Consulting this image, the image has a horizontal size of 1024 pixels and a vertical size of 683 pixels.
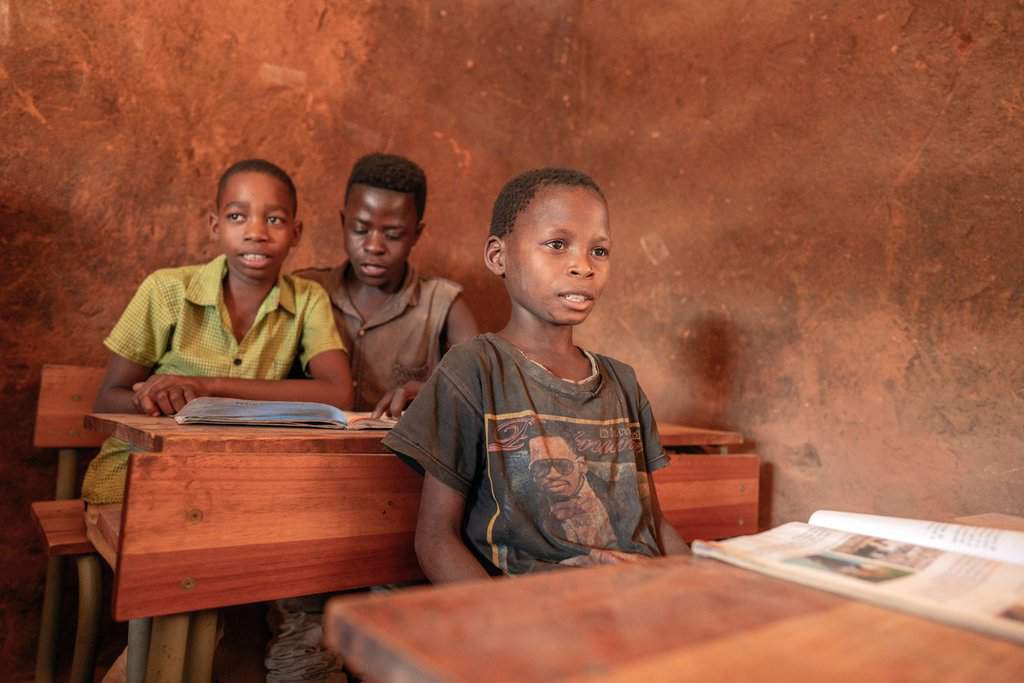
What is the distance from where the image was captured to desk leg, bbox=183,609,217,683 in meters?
1.25

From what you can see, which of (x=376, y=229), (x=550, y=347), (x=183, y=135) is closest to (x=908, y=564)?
(x=550, y=347)

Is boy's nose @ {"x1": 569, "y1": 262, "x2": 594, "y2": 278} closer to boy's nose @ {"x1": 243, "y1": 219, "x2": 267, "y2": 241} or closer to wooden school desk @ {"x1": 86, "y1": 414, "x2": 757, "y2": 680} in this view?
wooden school desk @ {"x1": 86, "y1": 414, "x2": 757, "y2": 680}

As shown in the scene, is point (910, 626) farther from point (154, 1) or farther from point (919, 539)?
point (154, 1)

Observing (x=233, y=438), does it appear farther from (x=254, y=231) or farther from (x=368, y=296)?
(x=368, y=296)

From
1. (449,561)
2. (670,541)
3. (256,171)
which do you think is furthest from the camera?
(256,171)

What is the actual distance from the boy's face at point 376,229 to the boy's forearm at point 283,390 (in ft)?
1.50

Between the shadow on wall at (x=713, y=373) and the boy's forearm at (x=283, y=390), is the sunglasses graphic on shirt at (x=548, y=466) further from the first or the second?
the shadow on wall at (x=713, y=373)

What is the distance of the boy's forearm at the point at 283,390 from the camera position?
178cm

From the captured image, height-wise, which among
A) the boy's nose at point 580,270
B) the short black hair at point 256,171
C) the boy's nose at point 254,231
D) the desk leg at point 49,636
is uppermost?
the short black hair at point 256,171

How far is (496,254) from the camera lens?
154 centimetres

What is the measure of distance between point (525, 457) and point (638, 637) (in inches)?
28.4

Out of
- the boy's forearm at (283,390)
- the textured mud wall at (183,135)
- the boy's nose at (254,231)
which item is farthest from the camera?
the textured mud wall at (183,135)

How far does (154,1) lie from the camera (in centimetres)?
238

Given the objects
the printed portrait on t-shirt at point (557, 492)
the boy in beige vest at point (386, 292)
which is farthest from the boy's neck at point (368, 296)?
the printed portrait on t-shirt at point (557, 492)
